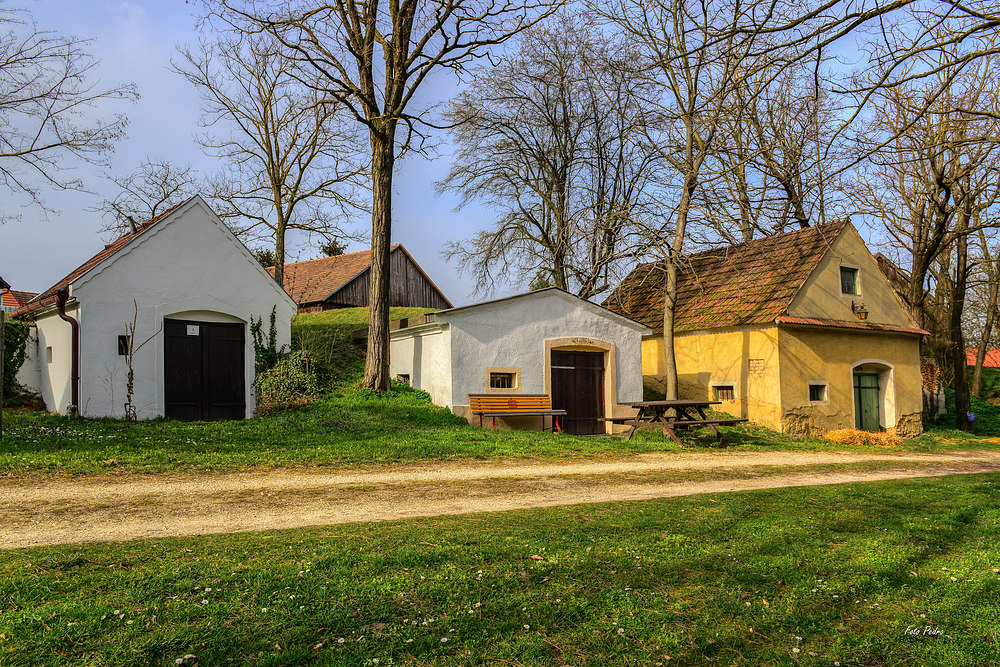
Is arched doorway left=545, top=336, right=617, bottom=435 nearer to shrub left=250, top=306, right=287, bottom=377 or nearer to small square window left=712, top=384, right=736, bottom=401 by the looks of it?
small square window left=712, top=384, right=736, bottom=401

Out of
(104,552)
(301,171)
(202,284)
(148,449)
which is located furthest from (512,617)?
(301,171)

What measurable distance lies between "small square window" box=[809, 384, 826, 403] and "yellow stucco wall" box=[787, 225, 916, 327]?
6.92 ft

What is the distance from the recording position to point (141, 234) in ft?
52.0

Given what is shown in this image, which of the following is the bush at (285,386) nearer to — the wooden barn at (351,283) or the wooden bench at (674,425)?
the wooden bench at (674,425)

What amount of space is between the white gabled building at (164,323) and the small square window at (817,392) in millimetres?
15143

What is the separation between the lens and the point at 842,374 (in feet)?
70.4

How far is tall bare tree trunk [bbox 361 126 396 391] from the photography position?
1773 cm

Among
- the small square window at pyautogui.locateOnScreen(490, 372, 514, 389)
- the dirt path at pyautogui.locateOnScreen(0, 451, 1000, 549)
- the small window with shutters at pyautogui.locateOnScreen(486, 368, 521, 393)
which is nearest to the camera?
the dirt path at pyautogui.locateOnScreen(0, 451, 1000, 549)

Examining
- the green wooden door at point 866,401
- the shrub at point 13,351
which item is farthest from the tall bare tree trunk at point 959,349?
the shrub at point 13,351

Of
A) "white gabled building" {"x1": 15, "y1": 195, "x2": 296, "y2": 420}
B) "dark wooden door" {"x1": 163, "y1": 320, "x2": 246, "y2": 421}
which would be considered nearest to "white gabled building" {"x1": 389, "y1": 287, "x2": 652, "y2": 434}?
"white gabled building" {"x1": 15, "y1": 195, "x2": 296, "y2": 420}

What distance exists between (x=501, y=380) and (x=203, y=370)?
23.8ft

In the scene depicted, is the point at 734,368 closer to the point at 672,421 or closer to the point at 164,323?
the point at 672,421

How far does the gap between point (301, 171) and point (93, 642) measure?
85.7 ft

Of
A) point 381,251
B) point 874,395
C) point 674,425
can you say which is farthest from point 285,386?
point 874,395
